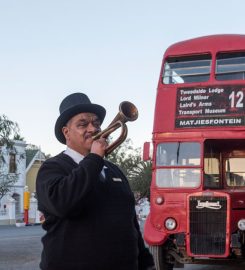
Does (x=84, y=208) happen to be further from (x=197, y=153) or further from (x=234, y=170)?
(x=234, y=170)

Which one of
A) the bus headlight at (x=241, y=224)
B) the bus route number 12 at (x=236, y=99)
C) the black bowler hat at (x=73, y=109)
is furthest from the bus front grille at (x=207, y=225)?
the black bowler hat at (x=73, y=109)

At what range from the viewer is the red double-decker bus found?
1088 centimetres

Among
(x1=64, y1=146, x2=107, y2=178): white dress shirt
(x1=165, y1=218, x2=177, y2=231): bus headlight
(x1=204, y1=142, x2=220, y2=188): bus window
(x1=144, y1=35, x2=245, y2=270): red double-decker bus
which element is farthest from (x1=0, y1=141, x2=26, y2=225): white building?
(x1=64, y1=146, x2=107, y2=178): white dress shirt

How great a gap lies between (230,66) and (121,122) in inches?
349

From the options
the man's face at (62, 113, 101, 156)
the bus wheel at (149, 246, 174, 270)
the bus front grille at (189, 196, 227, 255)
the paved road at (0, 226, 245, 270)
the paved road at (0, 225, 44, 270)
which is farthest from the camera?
the paved road at (0, 226, 245, 270)

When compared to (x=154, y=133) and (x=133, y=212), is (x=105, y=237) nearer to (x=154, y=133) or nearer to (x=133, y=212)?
(x=133, y=212)

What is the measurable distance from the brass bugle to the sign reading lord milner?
813 cm

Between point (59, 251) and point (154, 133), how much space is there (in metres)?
8.64

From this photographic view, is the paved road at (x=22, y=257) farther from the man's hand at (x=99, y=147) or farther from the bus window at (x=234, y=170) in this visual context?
the man's hand at (x=99, y=147)

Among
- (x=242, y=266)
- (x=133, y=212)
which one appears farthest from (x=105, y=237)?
(x=242, y=266)

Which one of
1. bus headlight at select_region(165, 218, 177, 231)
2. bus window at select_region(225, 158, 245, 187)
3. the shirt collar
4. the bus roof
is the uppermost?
the bus roof

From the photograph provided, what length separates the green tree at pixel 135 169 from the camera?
54.2 m

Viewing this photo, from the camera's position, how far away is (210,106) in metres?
11.5

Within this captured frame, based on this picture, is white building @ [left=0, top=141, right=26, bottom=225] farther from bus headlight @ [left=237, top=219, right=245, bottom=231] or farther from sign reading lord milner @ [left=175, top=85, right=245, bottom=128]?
bus headlight @ [left=237, top=219, right=245, bottom=231]
